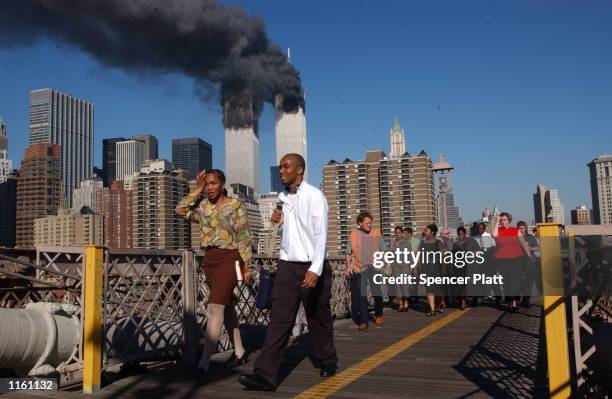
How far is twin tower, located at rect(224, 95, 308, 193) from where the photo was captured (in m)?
130

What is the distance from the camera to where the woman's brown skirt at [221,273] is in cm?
530

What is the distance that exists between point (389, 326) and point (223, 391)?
4971 millimetres

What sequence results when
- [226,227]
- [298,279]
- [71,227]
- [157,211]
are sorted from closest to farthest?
1. [298,279]
2. [226,227]
3. [157,211]
4. [71,227]

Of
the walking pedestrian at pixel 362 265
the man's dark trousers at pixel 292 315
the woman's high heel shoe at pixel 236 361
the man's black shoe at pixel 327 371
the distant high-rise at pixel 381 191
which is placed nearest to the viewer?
the man's dark trousers at pixel 292 315

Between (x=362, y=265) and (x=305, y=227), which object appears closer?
(x=305, y=227)

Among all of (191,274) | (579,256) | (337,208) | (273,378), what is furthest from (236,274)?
(337,208)

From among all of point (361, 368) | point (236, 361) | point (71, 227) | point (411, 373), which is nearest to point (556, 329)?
point (411, 373)

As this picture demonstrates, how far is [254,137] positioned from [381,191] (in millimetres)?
48798

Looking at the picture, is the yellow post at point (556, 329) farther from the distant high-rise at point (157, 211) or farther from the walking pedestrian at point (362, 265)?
the distant high-rise at point (157, 211)

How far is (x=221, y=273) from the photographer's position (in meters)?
5.37

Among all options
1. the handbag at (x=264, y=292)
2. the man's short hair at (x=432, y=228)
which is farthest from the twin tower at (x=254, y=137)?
the handbag at (x=264, y=292)

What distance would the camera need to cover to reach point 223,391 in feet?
14.8

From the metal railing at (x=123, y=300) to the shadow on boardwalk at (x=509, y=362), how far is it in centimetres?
293

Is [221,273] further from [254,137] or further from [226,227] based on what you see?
[254,137]
